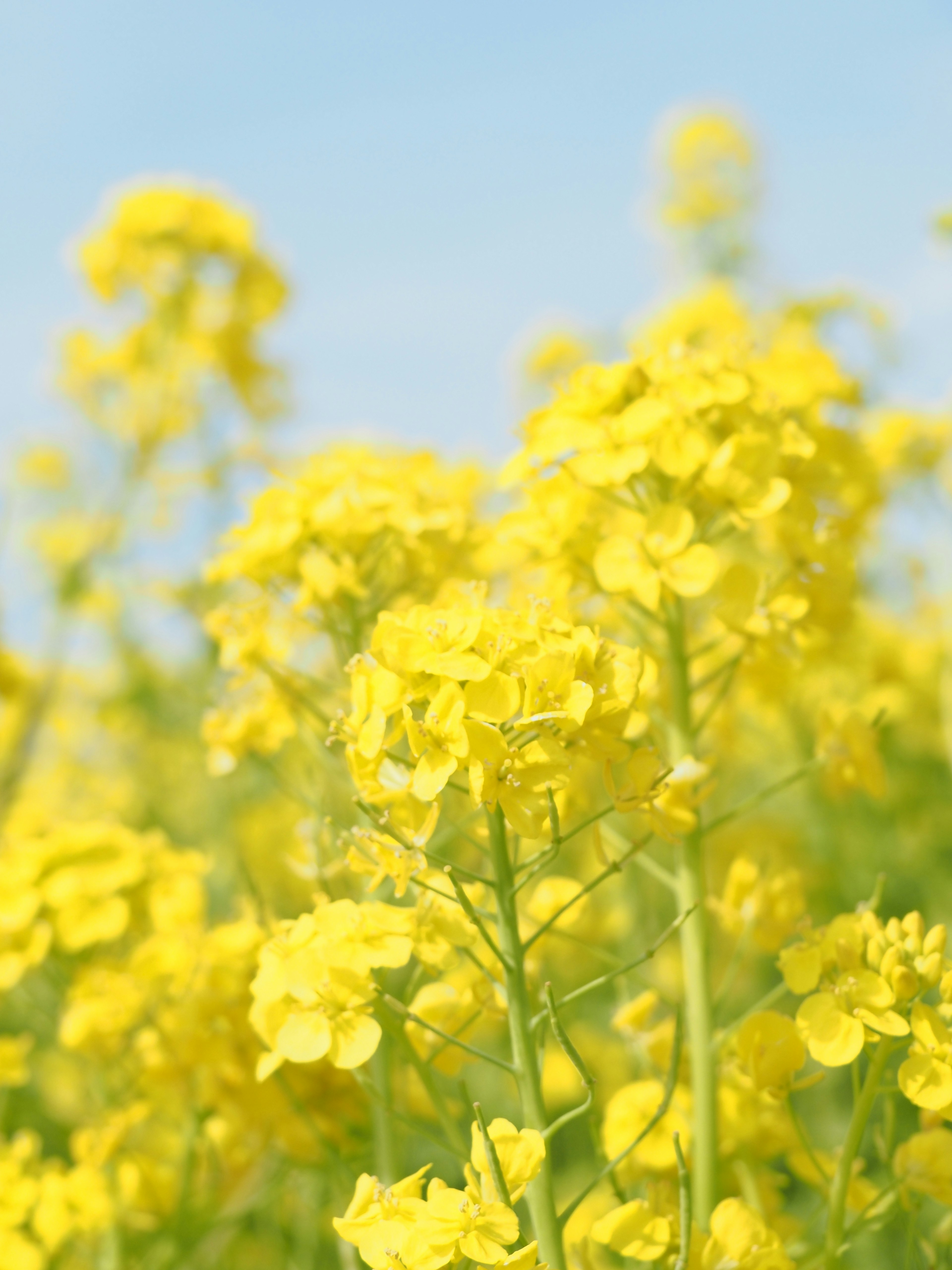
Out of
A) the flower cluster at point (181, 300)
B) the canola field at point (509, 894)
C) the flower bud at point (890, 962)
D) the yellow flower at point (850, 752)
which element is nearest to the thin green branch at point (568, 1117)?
the canola field at point (509, 894)

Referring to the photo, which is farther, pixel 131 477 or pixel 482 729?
pixel 131 477

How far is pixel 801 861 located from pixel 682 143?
523 cm

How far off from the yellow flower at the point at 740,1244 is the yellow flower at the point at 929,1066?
0.76ft

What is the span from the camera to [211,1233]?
7.65ft

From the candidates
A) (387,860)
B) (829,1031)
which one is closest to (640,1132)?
(829,1031)

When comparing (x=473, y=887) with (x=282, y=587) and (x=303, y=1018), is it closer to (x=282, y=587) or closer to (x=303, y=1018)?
(x=303, y=1018)

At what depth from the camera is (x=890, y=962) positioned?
128 centimetres

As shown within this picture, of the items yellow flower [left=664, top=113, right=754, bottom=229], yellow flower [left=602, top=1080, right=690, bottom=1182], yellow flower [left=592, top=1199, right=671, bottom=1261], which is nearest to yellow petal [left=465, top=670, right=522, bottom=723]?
yellow flower [left=592, top=1199, right=671, bottom=1261]

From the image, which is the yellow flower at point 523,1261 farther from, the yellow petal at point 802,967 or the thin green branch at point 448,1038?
the yellow petal at point 802,967

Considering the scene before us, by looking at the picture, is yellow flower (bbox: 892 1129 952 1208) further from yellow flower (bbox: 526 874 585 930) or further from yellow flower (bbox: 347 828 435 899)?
yellow flower (bbox: 347 828 435 899)

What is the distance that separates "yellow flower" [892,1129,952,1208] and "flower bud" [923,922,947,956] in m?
0.27

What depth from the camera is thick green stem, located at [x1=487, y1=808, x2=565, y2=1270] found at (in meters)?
1.21

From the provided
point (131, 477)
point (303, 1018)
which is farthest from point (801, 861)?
point (303, 1018)

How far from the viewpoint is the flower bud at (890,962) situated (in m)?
1.28
